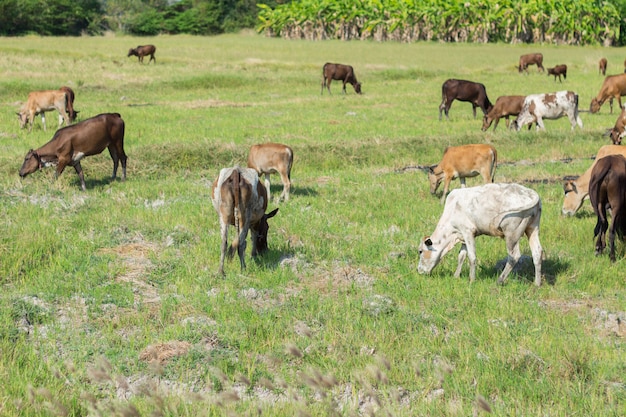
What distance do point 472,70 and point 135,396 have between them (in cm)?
4351

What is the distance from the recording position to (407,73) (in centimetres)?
4438

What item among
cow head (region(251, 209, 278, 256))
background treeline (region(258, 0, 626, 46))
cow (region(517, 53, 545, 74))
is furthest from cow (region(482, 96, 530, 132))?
background treeline (region(258, 0, 626, 46))

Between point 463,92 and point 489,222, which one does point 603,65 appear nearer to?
point 463,92

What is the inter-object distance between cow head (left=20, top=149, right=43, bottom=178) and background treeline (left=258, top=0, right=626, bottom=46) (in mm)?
66660

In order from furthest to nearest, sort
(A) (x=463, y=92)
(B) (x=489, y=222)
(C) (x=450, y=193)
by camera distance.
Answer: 1. (A) (x=463, y=92)
2. (C) (x=450, y=193)
3. (B) (x=489, y=222)

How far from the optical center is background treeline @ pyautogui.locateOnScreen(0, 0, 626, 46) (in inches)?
3014

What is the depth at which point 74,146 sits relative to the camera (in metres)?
16.1

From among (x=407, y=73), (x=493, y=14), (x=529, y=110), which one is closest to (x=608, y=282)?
(x=529, y=110)

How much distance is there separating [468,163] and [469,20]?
68.3 meters

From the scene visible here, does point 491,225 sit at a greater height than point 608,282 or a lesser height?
greater

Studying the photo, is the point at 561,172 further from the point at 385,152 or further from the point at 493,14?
the point at 493,14

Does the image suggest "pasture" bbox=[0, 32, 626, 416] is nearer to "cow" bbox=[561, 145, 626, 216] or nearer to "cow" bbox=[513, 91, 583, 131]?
"cow" bbox=[561, 145, 626, 216]

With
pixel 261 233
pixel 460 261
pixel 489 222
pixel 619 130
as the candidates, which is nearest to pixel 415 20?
pixel 619 130

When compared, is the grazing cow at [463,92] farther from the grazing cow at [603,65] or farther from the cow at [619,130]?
the grazing cow at [603,65]
